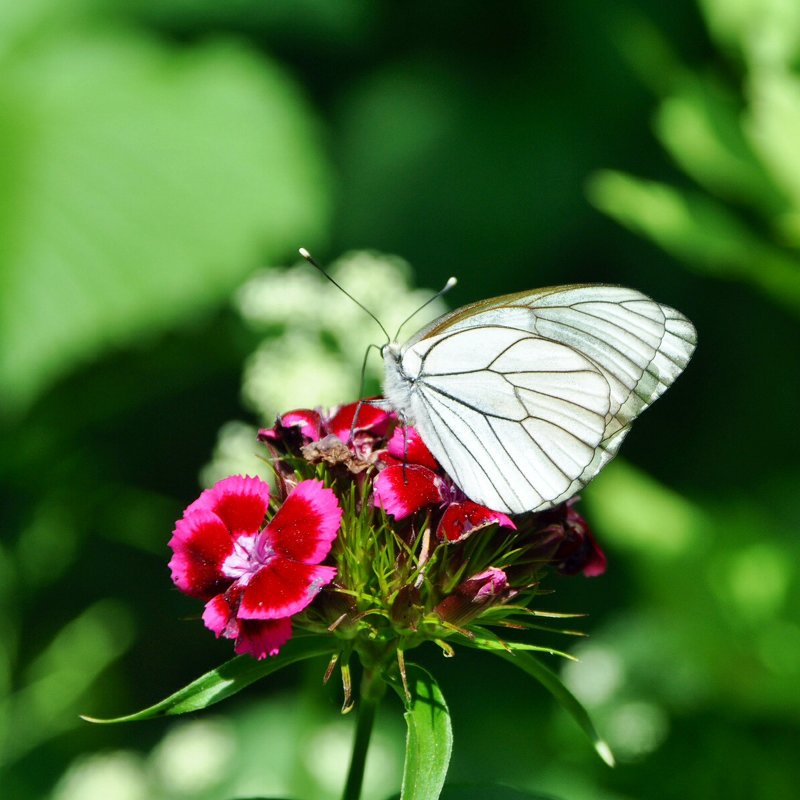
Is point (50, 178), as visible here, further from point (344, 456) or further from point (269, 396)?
point (344, 456)

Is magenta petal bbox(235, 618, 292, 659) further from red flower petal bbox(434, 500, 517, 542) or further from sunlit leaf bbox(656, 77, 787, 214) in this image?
sunlit leaf bbox(656, 77, 787, 214)

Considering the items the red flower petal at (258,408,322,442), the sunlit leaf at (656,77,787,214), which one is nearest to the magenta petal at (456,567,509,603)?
the red flower petal at (258,408,322,442)

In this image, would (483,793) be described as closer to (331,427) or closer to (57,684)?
(331,427)

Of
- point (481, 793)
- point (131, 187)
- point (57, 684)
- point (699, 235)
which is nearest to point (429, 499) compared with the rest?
point (481, 793)

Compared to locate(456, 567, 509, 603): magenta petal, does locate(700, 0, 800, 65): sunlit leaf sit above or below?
above

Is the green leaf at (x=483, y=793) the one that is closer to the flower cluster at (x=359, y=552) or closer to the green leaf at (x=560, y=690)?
the green leaf at (x=560, y=690)

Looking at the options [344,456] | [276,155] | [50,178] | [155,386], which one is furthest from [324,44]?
[344,456]
